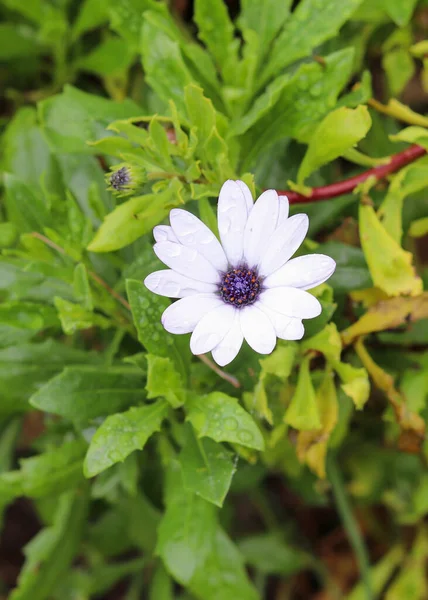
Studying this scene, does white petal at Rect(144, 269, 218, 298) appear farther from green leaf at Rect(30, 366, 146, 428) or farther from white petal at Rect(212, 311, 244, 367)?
green leaf at Rect(30, 366, 146, 428)

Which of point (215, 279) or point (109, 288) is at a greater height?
point (215, 279)

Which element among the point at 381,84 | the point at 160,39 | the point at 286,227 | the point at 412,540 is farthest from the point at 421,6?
the point at 412,540

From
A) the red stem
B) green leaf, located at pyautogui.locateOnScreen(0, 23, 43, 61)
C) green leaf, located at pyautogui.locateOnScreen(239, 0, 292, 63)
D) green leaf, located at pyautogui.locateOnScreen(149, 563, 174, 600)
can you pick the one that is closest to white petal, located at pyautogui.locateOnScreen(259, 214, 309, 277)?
the red stem

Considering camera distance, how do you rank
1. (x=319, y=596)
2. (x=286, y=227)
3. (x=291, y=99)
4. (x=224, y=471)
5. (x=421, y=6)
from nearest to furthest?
(x=286, y=227) < (x=224, y=471) < (x=291, y=99) < (x=421, y=6) < (x=319, y=596)

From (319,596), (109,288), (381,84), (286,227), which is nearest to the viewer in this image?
(286,227)

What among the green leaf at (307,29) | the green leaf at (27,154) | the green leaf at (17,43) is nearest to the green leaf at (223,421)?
the green leaf at (307,29)

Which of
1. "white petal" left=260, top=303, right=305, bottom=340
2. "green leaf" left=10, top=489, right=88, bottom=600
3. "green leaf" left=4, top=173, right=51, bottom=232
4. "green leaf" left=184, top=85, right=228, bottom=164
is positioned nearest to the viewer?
"white petal" left=260, top=303, right=305, bottom=340

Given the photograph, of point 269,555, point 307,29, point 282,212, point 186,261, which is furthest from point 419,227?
point 269,555

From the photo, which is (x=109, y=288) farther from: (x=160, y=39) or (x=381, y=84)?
(x=381, y=84)
